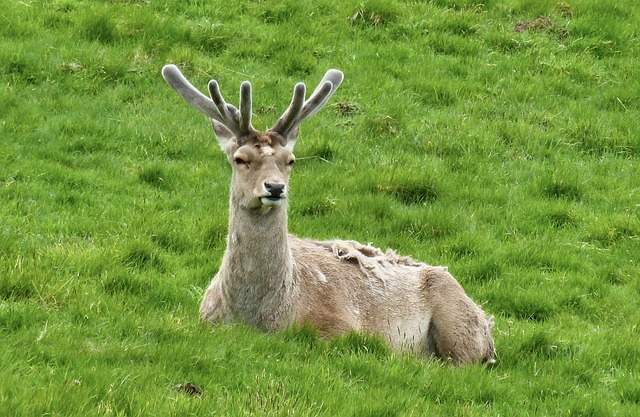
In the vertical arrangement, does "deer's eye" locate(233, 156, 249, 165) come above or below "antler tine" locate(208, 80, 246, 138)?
below

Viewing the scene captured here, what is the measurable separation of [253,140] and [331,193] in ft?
13.1

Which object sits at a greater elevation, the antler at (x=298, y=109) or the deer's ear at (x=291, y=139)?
the antler at (x=298, y=109)

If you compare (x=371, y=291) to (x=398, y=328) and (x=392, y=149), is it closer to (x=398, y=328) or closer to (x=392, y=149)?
(x=398, y=328)

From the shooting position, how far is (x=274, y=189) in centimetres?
769

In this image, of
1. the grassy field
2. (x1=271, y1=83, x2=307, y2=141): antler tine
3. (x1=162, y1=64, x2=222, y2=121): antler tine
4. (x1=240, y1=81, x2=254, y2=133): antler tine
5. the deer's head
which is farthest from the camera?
(x1=162, y1=64, x2=222, y2=121): antler tine

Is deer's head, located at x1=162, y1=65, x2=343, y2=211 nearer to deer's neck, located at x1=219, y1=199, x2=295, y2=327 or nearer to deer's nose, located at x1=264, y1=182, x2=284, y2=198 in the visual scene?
deer's nose, located at x1=264, y1=182, x2=284, y2=198

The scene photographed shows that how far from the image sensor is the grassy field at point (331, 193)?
6777 mm

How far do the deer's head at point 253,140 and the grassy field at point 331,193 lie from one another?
108 cm

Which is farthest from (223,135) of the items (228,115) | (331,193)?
(331,193)

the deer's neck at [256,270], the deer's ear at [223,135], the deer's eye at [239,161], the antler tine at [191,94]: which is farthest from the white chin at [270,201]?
the antler tine at [191,94]

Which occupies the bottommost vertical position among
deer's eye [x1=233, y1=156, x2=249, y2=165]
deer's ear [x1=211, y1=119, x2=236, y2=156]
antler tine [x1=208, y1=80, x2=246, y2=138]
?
deer's eye [x1=233, y1=156, x2=249, y2=165]

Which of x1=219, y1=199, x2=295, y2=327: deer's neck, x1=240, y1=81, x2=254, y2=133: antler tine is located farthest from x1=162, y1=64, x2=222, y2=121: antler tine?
x1=219, y1=199, x2=295, y2=327: deer's neck

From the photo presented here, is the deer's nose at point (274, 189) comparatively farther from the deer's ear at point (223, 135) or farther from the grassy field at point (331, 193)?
the grassy field at point (331, 193)

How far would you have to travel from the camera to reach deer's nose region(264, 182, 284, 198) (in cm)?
769
